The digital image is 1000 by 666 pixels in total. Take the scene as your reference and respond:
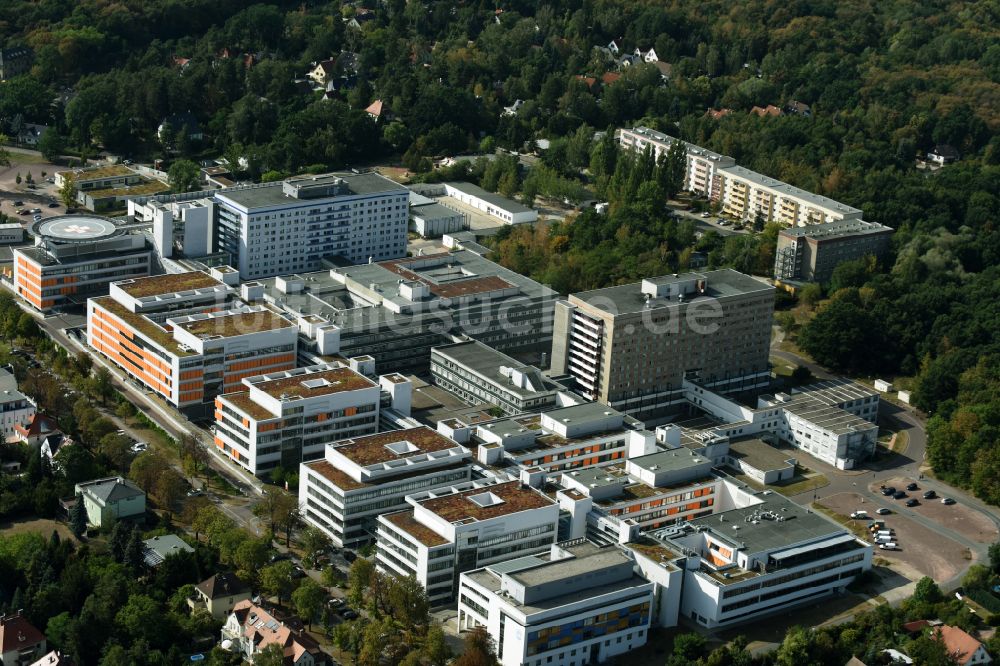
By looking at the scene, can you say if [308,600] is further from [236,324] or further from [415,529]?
[236,324]

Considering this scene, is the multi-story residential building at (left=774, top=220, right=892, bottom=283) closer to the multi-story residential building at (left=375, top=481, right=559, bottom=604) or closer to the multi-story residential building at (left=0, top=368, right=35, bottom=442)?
the multi-story residential building at (left=375, top=481, right=559, bottom=604)

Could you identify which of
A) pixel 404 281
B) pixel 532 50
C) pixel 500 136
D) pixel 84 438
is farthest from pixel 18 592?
pixel 532 50

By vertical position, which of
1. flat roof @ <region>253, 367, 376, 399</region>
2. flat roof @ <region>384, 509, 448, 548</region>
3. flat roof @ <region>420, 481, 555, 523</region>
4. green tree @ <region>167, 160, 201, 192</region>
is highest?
green tree @ <region>167, 160, 201, 192</region>

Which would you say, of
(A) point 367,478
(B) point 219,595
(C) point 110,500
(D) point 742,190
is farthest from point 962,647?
(D) point 742,190

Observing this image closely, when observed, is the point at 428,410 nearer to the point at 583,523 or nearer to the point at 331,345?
the point at 331,345

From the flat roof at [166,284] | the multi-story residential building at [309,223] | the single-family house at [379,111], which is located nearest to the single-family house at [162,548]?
the flat roof at [166,284]

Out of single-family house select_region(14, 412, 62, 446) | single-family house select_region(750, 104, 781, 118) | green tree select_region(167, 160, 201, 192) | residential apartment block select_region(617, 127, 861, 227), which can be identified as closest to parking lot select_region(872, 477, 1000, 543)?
residential apartment block select_region(617, 127, 861, 227)

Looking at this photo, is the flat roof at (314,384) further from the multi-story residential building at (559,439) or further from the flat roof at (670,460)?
the flat roof at (670,460)
